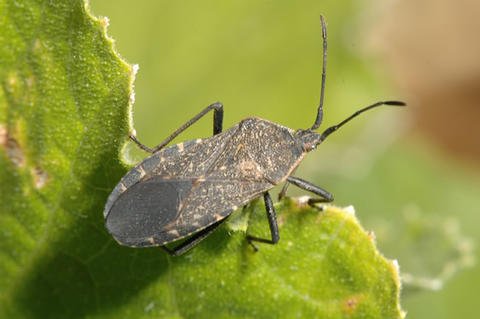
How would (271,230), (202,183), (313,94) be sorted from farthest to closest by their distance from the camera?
(313,94), (202,183), (271,230)

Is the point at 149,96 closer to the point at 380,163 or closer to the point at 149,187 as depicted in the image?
the point at 149,187

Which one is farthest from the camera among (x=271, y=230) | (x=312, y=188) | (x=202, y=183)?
(x=312, y=188)

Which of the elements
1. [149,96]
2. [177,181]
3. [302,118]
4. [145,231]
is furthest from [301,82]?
[145,231]

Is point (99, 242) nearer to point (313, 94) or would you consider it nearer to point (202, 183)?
point (202, 183)

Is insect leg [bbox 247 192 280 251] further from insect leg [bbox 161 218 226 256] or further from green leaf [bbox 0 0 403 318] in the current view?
insect leg [bbox 161 218 226 256]

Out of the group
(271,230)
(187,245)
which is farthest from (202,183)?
(271,230)

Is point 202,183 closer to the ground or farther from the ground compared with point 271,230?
closer to the ground
